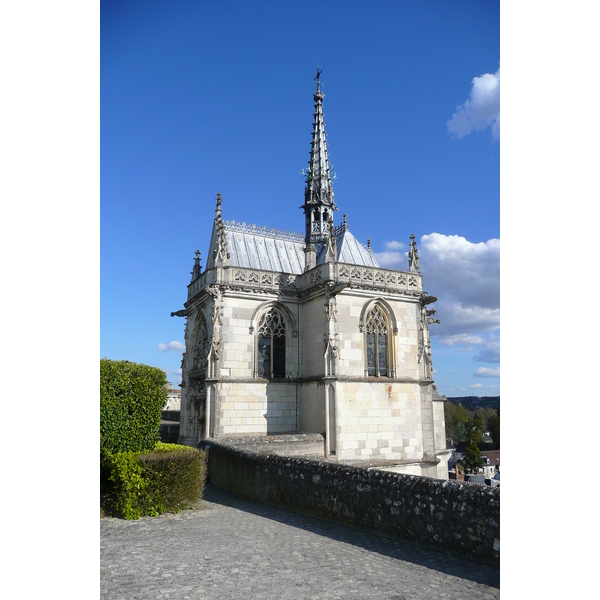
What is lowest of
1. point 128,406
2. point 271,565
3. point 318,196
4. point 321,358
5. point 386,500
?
point 271,565

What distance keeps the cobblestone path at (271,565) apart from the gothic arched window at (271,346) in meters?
11.0

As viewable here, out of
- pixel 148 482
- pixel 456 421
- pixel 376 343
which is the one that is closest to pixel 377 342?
pixel 376 343

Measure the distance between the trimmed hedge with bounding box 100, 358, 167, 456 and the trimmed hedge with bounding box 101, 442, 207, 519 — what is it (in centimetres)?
34

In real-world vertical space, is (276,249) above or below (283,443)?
above

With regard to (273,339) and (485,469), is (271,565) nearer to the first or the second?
(273,339)

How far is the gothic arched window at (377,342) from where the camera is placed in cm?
2097

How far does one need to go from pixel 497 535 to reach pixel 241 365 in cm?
1431

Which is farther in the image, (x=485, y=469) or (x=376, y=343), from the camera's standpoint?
(x=485, y=469)

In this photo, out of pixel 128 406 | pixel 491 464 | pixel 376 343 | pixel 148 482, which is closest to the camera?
pixel 148 482

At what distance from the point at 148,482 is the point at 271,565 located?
15.3 ft

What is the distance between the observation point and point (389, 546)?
27.7 feet
